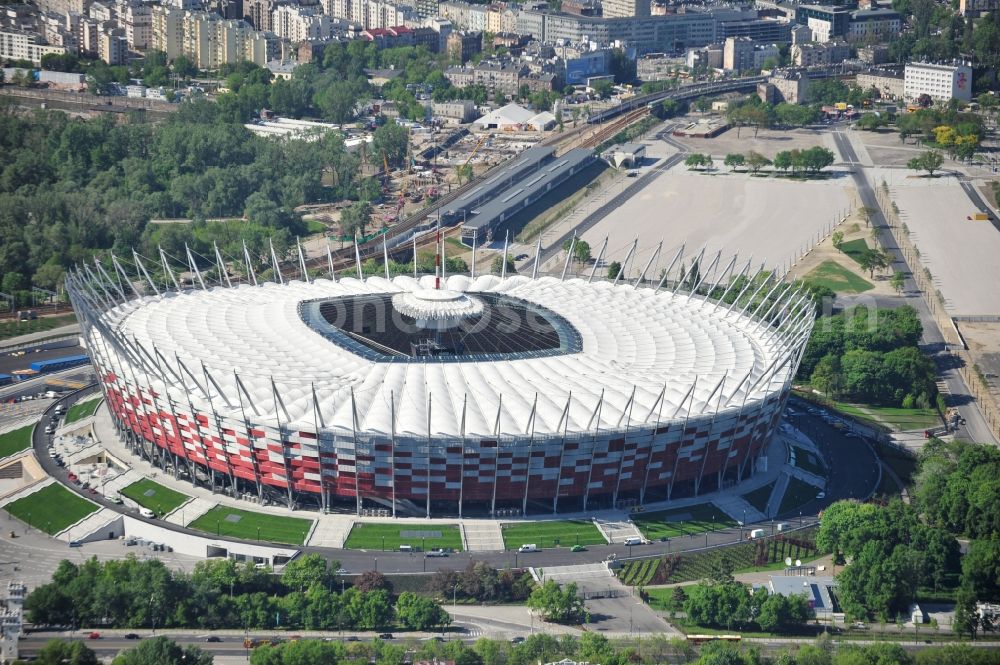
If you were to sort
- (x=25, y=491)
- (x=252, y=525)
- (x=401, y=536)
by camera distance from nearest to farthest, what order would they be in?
(x=401, y=536) → (x=252, y=525) → (x=25, y=491)

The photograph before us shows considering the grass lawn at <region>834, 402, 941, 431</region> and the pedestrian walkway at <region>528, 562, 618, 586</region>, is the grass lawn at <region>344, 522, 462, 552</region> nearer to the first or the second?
the pedestrian walkway at <region>528, 562, 618, 586</region>

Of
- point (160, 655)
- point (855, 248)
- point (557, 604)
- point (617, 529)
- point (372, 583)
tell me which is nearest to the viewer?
point (160, 655)

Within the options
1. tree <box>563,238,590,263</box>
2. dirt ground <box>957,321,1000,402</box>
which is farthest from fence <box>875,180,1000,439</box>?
tree <box>563,238,590,263</box>

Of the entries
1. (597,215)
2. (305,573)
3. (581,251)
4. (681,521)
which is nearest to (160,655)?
(305,573)

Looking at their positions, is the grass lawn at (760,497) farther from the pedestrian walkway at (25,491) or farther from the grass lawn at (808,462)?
the pedestrian walkway at (25,491)

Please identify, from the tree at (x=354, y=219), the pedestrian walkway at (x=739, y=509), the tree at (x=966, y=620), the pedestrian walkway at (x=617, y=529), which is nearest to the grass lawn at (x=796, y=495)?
the pedestrian walkway at (x=739, y=509)

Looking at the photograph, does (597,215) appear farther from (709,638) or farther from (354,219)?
(709,638)
